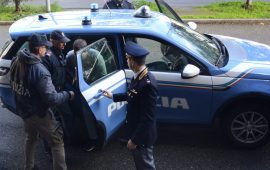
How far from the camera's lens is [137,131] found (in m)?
3.74

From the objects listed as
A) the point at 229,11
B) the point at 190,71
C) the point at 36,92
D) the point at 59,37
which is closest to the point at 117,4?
the point at 59,37

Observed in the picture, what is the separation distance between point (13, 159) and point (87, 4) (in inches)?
395

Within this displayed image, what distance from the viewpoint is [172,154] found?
17.1 feet

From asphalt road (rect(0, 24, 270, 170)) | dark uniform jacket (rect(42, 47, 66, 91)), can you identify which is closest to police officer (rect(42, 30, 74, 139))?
dark uniform jacket (rect(42, 47, 66, 91))

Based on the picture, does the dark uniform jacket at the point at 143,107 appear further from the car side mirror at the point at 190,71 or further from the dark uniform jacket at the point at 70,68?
the car side mirror at the point at 190,71

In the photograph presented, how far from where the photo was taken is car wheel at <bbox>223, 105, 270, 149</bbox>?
5094 millimetres

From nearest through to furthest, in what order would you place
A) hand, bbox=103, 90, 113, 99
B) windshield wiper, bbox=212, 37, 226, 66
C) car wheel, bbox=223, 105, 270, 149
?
hand, bbox=103, 90, 113, 99, car wheel, bbox=223, 105, 270, 149, windshield wiper, bbox=212, 37, 226, 66

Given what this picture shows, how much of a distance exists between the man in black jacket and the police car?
68cm

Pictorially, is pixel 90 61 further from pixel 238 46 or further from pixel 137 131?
pixel 238 46

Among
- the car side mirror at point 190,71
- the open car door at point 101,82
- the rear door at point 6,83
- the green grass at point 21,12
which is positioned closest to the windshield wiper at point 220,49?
the car side mirror at point 190,71

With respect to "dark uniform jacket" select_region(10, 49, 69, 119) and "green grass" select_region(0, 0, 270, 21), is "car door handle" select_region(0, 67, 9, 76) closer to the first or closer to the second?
"dark uniform jacket" select_region(10, 49, 69, 119)

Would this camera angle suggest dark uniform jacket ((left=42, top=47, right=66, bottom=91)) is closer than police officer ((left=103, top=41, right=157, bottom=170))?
No

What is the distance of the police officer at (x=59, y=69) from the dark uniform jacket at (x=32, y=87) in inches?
16.2

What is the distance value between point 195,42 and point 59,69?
1.89 m
